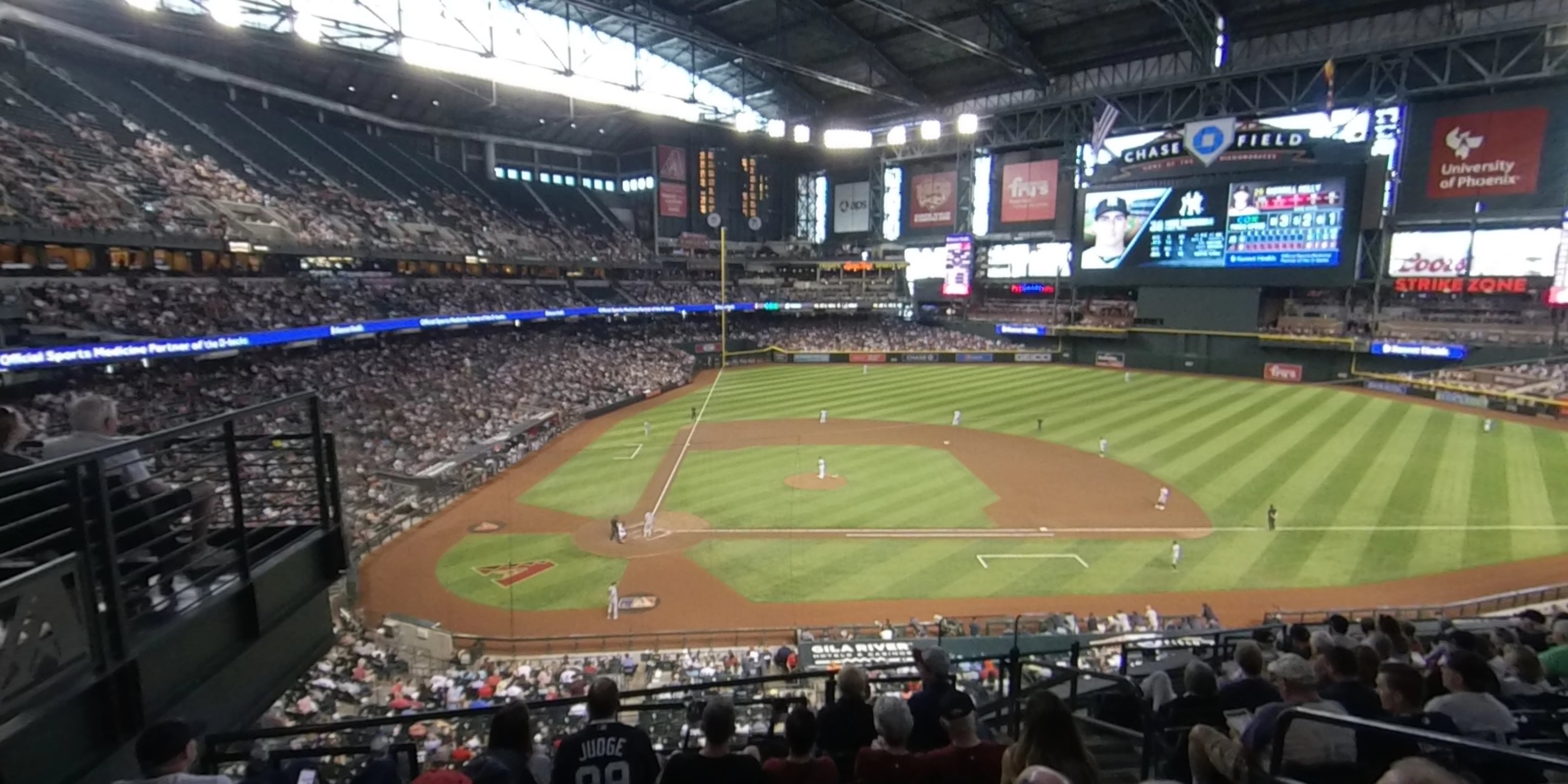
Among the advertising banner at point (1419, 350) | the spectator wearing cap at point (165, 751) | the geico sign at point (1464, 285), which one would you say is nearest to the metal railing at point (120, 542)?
the spectator wearing cap at point (165, 751)

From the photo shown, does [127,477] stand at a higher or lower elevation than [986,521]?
higher

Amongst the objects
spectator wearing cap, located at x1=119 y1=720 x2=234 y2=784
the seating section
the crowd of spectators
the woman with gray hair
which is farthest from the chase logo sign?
spectator wearing cap, located at x1=119 y1=720 x2=234 y2=784

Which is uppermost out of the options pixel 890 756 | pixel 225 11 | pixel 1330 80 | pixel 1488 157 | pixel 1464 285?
pixel 1330 80

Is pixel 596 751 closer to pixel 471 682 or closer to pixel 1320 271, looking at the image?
pixel 471 682

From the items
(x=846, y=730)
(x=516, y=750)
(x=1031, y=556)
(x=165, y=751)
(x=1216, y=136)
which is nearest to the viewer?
(x=165, y=751)

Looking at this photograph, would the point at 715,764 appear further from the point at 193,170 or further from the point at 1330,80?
the point at 1330,80

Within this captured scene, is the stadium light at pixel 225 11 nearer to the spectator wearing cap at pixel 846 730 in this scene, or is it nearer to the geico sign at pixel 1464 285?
the spectator wearing cap at pixel 846 730

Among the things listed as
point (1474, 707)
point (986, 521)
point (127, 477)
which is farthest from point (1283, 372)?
point (127, 477)
